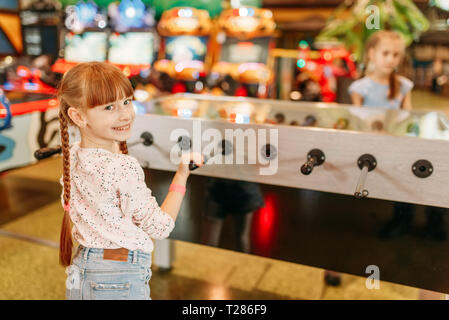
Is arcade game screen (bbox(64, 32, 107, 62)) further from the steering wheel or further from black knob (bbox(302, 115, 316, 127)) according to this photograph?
black knob (bbox(302, 115, 316, 127))

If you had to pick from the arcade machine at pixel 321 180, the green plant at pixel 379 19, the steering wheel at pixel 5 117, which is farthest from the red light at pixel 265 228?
the green plant at pixel 379 19

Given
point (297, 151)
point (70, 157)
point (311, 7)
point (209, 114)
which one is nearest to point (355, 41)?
point (209, 114)

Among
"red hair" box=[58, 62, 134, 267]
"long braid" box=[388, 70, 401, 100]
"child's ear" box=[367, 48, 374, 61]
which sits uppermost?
"child's ear" box=[367, 48, 374, 61]

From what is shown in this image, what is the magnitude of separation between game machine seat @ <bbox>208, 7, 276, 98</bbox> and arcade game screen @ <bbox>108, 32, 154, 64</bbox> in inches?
34.1

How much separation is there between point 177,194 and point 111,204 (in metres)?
0.19

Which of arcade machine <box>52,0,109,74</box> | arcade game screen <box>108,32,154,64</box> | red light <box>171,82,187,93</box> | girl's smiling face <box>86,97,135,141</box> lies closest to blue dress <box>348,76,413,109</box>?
girl's smiling face <box>86,97,135,141</box>

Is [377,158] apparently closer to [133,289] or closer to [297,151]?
[297,151]

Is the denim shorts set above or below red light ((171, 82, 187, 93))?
below

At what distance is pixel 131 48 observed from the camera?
5.36 meters

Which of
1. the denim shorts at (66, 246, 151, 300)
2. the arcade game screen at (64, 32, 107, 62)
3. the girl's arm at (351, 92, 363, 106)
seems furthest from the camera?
the arcade game screen at (64, 32, 107, 62)

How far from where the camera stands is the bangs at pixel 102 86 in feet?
3.36

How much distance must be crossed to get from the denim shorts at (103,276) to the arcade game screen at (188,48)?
440 centimetres

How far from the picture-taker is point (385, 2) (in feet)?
12.1

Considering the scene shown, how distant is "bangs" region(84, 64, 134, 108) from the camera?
40.4 inches
